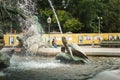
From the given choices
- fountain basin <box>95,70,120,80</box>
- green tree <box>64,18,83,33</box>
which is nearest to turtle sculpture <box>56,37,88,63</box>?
fountain basin <box>95,70,120,80</box>

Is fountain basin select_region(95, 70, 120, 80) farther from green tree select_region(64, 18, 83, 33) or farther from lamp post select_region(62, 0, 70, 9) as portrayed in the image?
lamp post select_region(62, 0, 70, 9)

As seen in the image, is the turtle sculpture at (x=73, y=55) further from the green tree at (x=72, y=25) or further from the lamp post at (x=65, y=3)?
the lamp post at (x=65, y=3)

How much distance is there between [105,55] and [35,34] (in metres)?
6.45

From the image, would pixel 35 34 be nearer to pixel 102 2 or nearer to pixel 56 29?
pixel 56 29

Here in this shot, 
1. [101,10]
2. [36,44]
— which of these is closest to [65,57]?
[36,44]

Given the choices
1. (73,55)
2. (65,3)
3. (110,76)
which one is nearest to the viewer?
(110,76)

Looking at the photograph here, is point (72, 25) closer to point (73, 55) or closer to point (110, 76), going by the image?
point (73, 55)

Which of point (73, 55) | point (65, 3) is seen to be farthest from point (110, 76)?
point (65, 3)

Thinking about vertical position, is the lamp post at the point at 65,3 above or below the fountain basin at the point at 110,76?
above

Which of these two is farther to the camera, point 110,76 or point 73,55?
point 73,55

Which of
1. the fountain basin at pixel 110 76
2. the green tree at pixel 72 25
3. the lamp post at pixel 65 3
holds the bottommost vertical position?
the green tree at pixel 72 25

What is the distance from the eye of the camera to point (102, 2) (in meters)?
63.6

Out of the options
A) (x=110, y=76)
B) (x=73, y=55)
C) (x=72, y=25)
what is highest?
(x=110, y=76)

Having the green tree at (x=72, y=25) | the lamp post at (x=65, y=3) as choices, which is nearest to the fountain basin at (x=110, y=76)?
the green tree at (x=72, y=25)
